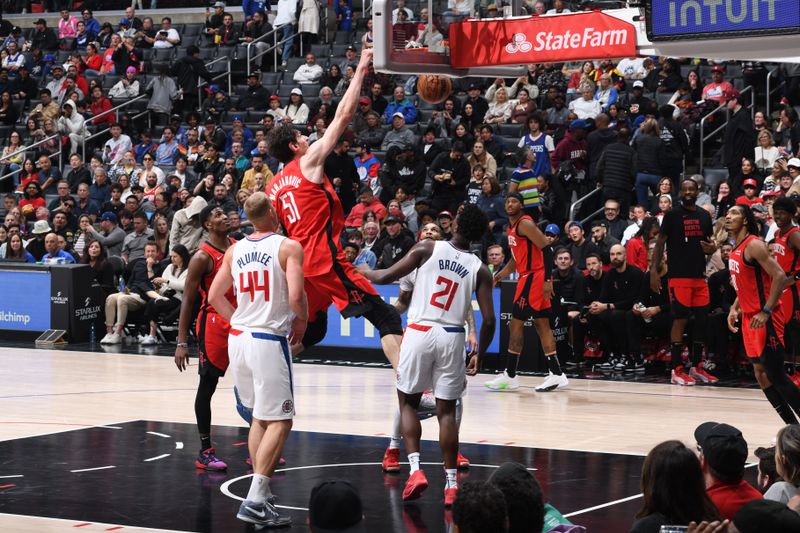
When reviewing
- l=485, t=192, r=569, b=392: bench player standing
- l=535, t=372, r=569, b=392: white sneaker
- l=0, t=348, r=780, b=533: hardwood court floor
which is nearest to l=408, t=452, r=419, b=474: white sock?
l=0, t=348, r=780, b=533: hardwood court floor

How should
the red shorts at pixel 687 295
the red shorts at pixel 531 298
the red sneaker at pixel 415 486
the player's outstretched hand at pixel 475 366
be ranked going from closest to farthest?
1. the red sneaker at pixel 415 486
2. the player's outstretched hand at pixel 475 366
3. the red shorts at pixel 531 298
4. the red shorts at pixel 687 295

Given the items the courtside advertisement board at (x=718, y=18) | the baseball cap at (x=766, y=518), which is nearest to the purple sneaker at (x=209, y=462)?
the courtside advertisement board at (x=718, y=18)

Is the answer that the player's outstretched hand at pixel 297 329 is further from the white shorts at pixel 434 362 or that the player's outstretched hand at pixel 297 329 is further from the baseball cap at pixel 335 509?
the baseball cap at pixel 335 509

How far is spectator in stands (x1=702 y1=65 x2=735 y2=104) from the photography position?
17.6m

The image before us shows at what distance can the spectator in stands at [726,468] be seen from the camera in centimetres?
514

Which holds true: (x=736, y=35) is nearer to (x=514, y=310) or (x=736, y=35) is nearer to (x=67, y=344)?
(x=514, y=310)

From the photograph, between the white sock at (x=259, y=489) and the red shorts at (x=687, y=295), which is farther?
the red shorts at (x=687, y=295)

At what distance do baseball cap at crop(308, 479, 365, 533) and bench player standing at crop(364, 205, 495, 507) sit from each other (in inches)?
138

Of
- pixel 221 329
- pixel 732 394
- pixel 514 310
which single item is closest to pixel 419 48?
pixel 221 329

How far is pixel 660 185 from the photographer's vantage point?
609 inches

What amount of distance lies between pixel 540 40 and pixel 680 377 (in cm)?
527

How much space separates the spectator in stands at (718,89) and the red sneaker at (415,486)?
11435 millimetres

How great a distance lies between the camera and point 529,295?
12797 mm

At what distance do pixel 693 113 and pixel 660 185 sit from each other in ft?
8.20
